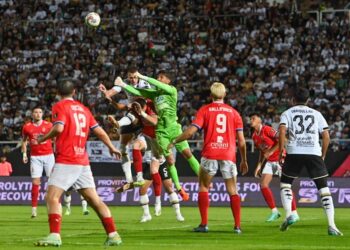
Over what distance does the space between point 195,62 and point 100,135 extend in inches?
1199

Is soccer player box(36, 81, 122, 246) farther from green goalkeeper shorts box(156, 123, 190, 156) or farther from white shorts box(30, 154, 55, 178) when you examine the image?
white shorts box(30, 154, 55, 178)

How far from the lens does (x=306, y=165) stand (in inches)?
706

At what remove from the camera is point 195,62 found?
1777 inches

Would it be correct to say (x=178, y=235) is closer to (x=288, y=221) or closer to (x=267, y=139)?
(x=288, y=221)

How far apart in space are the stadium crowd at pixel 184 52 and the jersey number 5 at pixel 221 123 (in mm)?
19431

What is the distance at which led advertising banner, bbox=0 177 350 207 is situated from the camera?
33.2m

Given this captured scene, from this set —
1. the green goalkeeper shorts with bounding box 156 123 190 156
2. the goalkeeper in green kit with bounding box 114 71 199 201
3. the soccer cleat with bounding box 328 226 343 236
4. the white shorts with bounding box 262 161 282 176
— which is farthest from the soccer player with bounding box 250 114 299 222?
the soccer cleat with bounding box 328 226 343 236

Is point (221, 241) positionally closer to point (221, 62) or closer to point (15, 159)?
point (15, 159)

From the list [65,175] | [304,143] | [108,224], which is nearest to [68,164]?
[65,175]

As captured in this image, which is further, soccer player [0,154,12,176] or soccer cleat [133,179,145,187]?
soccer player [0,154,12,176]

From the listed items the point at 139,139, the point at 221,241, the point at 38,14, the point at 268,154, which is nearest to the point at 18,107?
the point at 38,14

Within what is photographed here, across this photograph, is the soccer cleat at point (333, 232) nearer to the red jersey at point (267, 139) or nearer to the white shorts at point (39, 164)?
the red jersey at point (267, 139)

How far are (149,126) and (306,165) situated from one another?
5766 millimetres

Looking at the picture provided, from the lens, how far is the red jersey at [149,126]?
74.6ft
